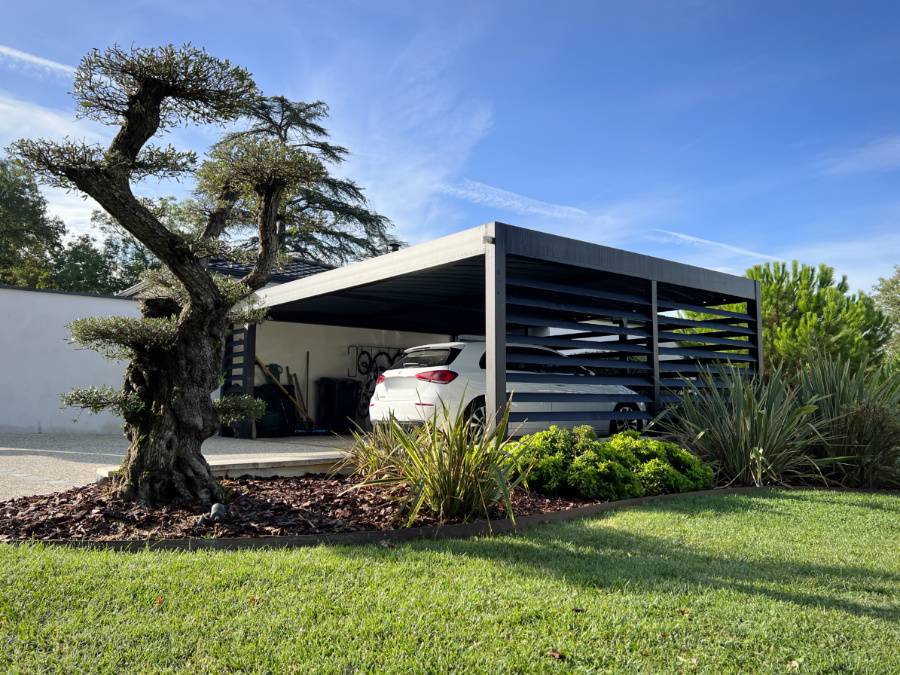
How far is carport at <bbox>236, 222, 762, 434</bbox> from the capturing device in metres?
6.46

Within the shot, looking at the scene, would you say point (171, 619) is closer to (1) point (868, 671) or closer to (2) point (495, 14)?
(1) point (868, 671)

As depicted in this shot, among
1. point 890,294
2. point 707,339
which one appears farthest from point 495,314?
point 890,294

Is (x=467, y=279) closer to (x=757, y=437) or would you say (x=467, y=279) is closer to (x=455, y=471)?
(x=757, y=437)

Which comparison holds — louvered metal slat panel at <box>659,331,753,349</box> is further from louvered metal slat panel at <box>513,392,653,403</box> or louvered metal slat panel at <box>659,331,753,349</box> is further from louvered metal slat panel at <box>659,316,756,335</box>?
louvered metal slat panel at <box>513,392,653,403</box>

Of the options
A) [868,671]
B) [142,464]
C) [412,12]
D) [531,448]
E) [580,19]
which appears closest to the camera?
[868,671]

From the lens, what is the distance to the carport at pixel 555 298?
6457 mm

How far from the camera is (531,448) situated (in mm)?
5711

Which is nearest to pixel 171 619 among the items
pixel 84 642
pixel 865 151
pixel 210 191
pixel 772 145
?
pixel 84 642

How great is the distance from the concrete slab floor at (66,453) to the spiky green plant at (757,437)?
442 centimetres

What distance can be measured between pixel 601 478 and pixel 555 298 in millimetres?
4967

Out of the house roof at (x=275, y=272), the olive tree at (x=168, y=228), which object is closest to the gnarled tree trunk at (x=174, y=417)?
the olive tree at (x=168, y=228)

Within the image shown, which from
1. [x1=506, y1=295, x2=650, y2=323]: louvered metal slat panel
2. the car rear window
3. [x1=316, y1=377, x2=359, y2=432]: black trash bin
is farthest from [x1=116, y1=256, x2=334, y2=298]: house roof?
[x1=506, y1=295, x2=650, y2=323]: louvered metal slat panel

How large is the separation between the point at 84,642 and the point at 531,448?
3.96 meters

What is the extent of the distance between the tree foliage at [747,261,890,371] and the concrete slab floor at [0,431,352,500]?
27.5 feet
